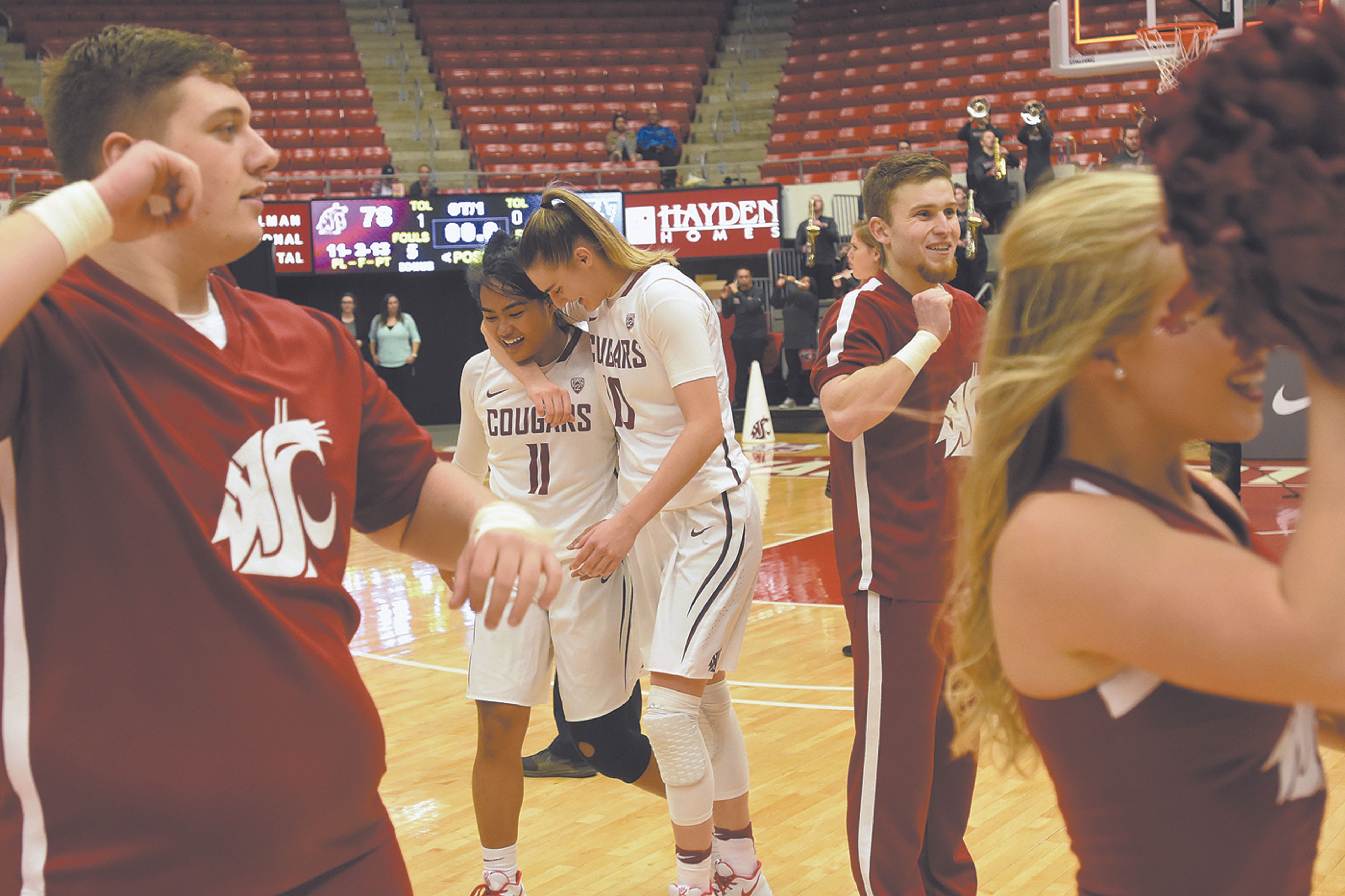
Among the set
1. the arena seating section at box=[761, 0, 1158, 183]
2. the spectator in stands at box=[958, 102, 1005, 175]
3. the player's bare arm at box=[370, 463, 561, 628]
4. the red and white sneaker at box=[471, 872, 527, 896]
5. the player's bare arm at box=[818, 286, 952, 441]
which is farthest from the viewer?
the arena seating section at box=[761, 0, 1158, 183]

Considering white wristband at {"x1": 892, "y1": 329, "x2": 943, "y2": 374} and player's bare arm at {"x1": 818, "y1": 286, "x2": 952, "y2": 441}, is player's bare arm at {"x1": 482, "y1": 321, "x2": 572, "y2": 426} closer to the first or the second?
player's bare arm at {"x1": 818, "y1": 286, "x2": 952, "y2": 441}

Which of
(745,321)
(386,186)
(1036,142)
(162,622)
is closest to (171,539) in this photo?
(162,622)

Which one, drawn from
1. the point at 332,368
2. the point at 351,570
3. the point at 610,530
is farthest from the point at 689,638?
the point at 351,570

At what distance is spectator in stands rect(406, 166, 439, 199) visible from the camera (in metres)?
16.0

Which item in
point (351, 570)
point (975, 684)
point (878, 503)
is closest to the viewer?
point (975, 684)

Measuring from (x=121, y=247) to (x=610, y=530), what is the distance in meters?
1.60

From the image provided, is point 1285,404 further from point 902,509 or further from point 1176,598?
point 1176,598

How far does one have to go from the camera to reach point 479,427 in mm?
3748

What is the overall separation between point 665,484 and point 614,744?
0.84 metres

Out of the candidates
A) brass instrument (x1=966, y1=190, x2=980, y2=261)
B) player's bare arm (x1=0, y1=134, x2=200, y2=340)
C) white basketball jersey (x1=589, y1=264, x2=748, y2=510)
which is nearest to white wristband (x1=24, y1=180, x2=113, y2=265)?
player's bare arm (x1=0, y1=134, x2=200, y2=340)

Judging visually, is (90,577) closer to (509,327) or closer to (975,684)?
(975,684)

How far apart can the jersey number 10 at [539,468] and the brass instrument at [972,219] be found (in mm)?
5036

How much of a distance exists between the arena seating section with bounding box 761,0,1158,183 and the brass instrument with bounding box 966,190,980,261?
6.83ft

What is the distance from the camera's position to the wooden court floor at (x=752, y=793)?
350 cm
